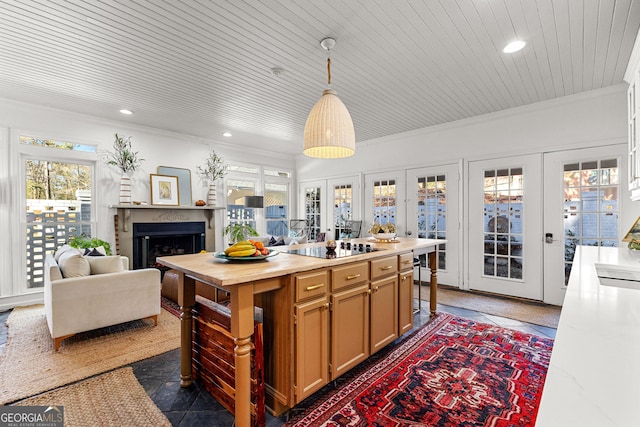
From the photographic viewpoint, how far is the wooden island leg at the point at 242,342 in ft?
5.19

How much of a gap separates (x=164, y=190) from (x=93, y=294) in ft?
8.67

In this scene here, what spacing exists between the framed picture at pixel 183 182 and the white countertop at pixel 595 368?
5510 mm

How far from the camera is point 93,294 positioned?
2893 mm

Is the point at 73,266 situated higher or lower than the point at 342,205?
lower

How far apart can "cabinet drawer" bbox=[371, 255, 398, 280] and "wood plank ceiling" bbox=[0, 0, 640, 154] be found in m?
1.88

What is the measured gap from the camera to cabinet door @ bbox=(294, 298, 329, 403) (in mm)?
1849

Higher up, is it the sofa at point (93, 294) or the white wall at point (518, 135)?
the white wall at point (518, 135)

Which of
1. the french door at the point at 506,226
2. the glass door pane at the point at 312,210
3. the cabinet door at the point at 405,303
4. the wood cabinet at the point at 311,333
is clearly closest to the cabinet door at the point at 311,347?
the wood cabinet at the point at 311,333

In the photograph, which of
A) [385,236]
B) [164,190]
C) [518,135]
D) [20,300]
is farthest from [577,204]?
[20,300]

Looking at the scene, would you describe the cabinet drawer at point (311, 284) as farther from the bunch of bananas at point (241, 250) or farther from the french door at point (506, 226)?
the french door at point (506, 226)

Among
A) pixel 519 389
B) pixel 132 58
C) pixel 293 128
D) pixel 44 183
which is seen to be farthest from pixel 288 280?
pixel 44 183

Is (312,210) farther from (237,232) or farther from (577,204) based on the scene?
(577,204)

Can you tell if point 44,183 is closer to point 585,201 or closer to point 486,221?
point 486,221

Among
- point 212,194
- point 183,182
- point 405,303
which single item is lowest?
point 405,303
